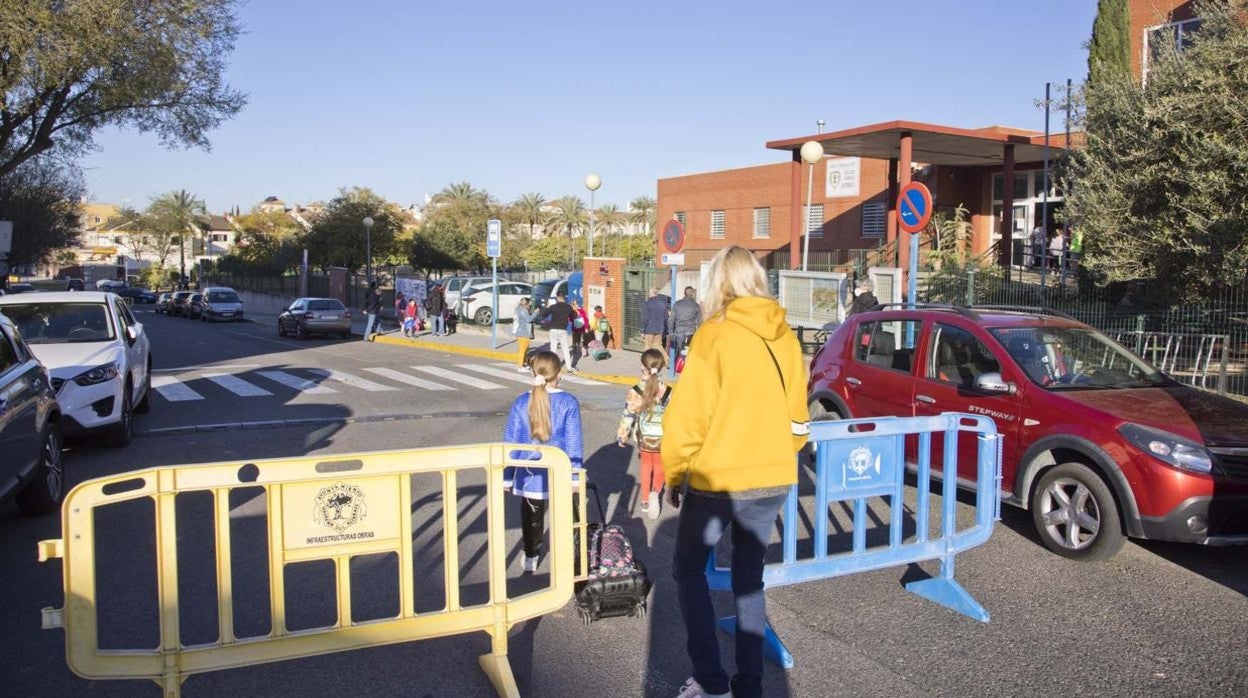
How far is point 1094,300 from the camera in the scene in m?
16.9

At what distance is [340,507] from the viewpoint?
4000 millimetres

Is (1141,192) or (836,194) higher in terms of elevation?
(836,194)

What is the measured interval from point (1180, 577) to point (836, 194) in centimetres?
3126

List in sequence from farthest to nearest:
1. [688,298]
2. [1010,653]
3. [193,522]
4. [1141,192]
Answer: [688,298]
[1141,192]
[193,522]
[1010,653]

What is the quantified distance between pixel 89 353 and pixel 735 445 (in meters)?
9.01

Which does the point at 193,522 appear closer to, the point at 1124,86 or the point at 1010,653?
the point at 1010,653

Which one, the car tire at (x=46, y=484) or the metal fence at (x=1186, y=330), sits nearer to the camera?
the car tire at (x=46, y=484)

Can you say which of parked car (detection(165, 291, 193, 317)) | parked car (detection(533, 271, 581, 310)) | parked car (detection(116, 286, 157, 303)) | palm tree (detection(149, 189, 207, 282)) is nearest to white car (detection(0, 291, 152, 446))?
parked car (detection(533, 271, 581, 310))

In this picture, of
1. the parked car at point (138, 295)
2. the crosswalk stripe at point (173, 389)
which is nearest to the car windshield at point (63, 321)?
the crosswalk stripe at point (173, 389)

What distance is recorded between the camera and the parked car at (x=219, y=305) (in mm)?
43156

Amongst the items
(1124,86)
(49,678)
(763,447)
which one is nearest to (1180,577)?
(763,447)

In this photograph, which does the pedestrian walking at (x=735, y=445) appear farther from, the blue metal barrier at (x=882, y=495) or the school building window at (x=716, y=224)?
the school building window at (x=716, y=224)

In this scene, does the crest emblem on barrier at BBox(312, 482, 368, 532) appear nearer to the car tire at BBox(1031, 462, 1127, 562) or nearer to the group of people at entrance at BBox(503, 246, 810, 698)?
the group of people at entrance at BBox(503, 246, 810, 698)

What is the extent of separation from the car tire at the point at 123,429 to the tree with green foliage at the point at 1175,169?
41.5ft
